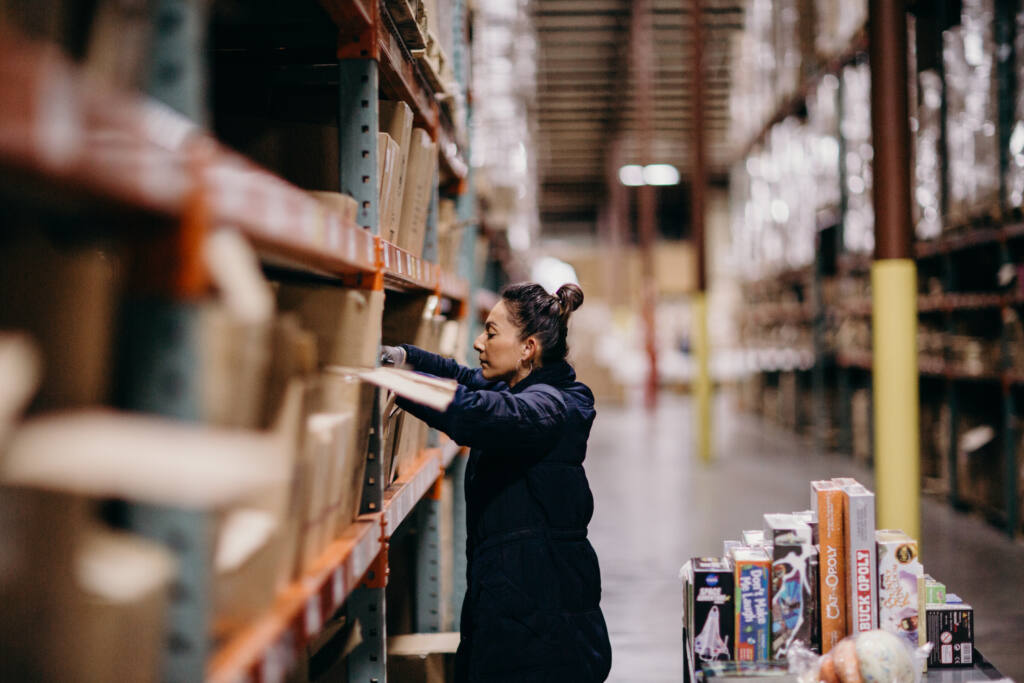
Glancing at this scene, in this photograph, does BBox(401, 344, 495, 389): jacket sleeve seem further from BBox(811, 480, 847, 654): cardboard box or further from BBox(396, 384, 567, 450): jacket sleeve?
BBox(811, 480, 847, 654): cardboard box

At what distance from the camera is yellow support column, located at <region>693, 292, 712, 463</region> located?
9.80m

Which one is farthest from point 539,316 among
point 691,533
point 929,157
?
point 929,157

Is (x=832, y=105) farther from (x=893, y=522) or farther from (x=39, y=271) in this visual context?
(x=39, y=271)

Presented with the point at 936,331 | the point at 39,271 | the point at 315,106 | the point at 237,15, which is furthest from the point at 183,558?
the point at 936,331

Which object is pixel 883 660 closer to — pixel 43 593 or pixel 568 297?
pixel 568 297

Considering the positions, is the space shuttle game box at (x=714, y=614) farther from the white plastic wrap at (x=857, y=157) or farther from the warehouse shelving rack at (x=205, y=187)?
the white plastic wrap at (x=857, y=157)

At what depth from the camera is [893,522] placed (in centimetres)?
375

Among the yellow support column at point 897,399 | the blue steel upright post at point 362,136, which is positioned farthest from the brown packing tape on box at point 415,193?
the yellow support column at point 897,399

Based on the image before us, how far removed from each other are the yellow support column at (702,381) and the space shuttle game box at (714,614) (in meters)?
7.51

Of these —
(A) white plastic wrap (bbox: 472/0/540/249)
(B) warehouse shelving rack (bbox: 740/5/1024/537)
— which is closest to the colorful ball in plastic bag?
(B) warehouse shelving rack (bbox: 740/5/1024/537)

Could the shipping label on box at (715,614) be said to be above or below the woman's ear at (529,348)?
below

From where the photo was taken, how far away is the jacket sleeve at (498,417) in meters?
2.12

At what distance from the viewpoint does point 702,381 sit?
399 inches

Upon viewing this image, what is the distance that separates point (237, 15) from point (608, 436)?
420 inches
